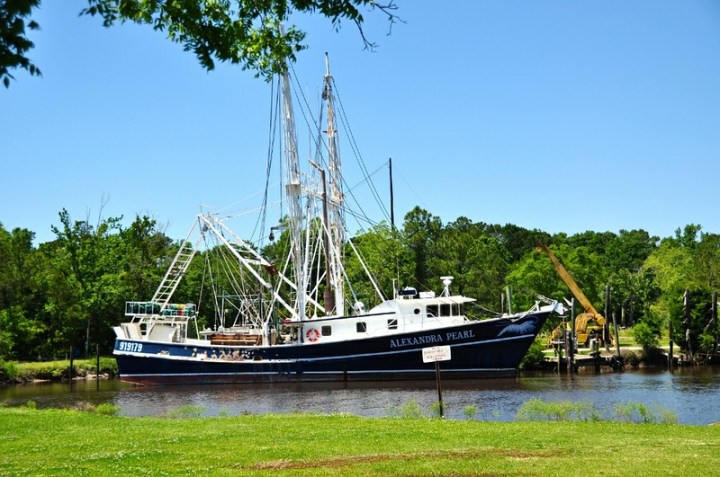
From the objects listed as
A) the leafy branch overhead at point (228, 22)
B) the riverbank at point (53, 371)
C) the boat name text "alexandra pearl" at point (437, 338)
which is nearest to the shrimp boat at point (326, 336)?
the boat name text "alexandra pearl" at point (437, 338)

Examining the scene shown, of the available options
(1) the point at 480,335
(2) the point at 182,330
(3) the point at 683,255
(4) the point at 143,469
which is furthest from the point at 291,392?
(3) the point at 683,255

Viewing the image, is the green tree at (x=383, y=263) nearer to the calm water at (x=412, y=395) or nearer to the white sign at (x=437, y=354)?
the calm water at (x=412, y=395)

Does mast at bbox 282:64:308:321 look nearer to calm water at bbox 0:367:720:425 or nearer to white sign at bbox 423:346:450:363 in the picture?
calm water at bbox 0:367:720:425

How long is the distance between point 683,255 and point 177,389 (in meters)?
62.8

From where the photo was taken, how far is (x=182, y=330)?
51312mm

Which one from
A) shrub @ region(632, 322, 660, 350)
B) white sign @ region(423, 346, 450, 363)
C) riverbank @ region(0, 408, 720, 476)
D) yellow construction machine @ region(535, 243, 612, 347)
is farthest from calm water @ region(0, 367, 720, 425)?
yellow construction machine @ region(535, 243, 612, 347)

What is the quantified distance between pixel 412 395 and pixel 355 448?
2123 cm

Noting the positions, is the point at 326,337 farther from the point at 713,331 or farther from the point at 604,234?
the point at 604,234

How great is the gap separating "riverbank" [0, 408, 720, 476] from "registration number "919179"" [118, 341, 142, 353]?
29.6m

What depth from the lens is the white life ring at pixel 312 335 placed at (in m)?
45.6

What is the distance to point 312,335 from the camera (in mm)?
45812

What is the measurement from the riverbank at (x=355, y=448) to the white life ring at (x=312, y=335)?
26.3 metres

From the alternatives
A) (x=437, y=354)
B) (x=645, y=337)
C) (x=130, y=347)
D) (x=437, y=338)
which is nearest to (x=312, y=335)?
(x=437, y=338)

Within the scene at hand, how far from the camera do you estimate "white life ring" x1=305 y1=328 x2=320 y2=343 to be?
45.6 meters
